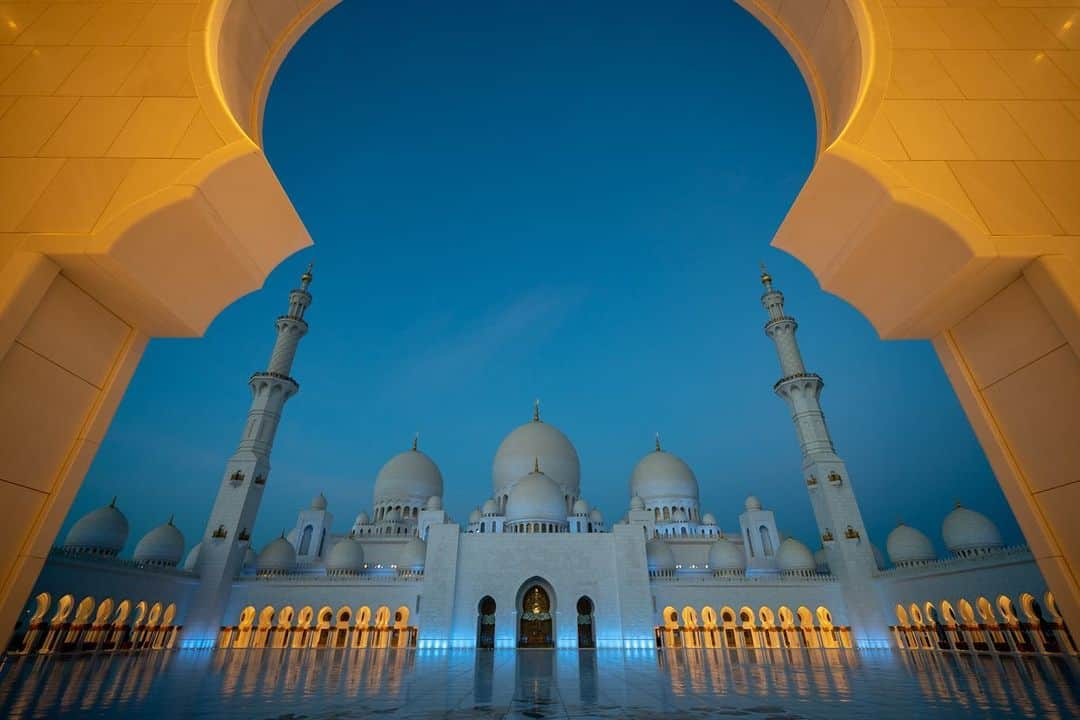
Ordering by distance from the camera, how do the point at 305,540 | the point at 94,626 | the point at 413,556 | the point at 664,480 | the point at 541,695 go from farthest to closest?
the point at 664,480 → the point at 305,540 → the point at 413,556 → the point at 94,626 → the point at 541,695

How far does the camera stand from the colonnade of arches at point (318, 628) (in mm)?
22922

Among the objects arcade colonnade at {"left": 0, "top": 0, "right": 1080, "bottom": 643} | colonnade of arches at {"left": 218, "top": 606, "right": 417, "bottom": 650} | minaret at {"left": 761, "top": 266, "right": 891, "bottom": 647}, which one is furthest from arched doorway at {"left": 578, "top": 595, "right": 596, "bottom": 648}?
arcade colonnade at {"left": 0, "top": 0, "right": 1080, "bottom": 643}

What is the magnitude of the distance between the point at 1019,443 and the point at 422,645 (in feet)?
72.7

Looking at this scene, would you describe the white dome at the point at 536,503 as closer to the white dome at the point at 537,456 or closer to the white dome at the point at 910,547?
the white dome at the point at 537,456

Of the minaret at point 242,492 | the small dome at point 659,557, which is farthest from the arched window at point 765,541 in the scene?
the minaret at point 242,492

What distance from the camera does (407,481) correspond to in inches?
1353

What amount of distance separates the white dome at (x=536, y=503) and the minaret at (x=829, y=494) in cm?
1331

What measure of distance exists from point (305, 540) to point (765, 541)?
1098 inches

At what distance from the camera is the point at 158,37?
3.89 m

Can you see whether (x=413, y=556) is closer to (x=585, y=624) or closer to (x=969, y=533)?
(x=585, y=624)

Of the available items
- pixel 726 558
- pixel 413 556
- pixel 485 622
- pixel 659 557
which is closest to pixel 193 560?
pixel 413 556

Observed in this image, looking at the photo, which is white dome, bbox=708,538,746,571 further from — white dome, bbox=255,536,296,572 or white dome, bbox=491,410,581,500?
white dome, bbox=255,536,296,572

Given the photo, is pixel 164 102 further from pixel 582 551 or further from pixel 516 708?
pixel 582 551

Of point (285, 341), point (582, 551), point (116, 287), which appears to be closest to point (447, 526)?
point (582, 551)
